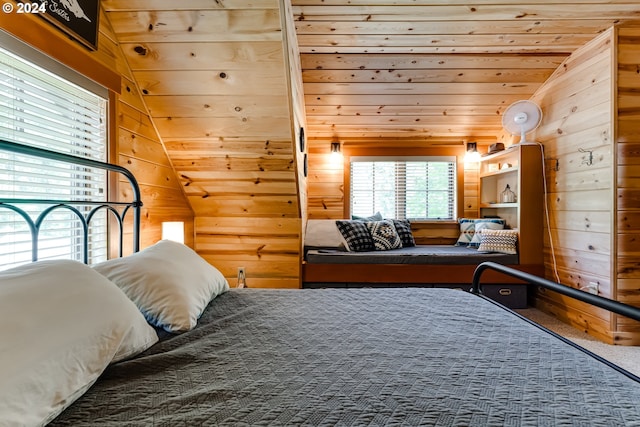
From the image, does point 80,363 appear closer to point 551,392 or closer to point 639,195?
point 551,392

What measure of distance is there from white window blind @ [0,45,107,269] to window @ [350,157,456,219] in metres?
2.85

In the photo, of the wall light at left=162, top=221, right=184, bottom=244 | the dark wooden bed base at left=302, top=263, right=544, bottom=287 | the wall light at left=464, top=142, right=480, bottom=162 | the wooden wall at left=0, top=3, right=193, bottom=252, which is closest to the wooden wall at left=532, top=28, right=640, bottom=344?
the dark wooden bed base at left=302, top=263, right=544, bottom=287

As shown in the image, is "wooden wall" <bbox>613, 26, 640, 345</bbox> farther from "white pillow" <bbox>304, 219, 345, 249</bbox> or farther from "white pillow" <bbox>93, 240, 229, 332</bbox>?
"white pillow" <bbox>93, 240, 229, 332</bbox>

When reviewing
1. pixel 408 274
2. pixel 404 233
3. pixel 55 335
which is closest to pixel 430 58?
pixel 404 233

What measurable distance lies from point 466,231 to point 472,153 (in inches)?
37.7

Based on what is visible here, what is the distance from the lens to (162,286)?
123cm

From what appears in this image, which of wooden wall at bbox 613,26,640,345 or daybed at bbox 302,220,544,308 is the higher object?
wooden wall at bbox 613,26,640,345

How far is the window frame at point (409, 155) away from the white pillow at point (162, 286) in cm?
294

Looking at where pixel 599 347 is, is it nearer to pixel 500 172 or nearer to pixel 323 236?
pixel 500 172

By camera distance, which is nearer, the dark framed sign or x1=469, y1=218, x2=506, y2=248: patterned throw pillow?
the dark framed sign

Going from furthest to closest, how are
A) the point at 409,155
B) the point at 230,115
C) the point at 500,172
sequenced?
the point at 409,155, the point at 500,172, the point at 230,115


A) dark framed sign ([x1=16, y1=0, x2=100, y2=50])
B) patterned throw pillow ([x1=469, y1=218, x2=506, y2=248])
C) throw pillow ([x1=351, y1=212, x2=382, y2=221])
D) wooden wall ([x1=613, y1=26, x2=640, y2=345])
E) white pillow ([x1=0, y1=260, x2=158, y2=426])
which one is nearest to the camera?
white pillow ([x1=0, y1=260, x2=158, y2=426])

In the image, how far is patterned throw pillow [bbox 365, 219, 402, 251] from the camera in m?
3.58

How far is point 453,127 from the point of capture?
3.96 metres
